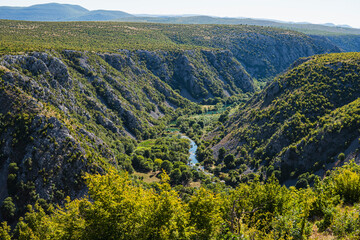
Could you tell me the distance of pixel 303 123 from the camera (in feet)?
307

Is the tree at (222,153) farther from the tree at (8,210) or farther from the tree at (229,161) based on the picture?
the tree at (8,210)

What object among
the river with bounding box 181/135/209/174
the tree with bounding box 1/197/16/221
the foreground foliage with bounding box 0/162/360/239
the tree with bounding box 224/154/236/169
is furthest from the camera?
the river with bounding box 181/135/209/174

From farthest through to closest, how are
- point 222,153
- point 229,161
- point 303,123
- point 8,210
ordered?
point 222,153 → point 229,161 → point 303,123 → point 8,210

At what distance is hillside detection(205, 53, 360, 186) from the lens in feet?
259

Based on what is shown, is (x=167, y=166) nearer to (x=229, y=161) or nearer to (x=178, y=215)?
(x=229, y=161)

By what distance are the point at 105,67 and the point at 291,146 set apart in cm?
11186

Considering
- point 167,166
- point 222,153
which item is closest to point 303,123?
point 222,153

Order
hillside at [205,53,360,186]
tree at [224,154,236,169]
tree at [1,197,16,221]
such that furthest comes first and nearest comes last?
tree at [224,154,236,169] < hillside at [205,53,360,186] < tree at [1,197,16,221]

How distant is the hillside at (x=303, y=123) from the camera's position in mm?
78938

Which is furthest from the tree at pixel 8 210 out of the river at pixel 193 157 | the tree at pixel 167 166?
the river at pixel 193 157

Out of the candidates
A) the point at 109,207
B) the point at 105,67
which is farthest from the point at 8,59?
the point at 109,207

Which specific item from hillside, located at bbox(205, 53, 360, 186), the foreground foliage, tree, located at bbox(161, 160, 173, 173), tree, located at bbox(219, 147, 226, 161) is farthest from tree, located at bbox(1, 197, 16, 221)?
tree, located at bbox(219, 147, 226, 161)

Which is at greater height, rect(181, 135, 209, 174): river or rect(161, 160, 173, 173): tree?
rect(161, 160, 173, 173): tree

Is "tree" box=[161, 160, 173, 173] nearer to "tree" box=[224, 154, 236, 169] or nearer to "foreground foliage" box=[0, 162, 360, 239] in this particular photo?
"tree" box=[224, 154, 236, 169]
